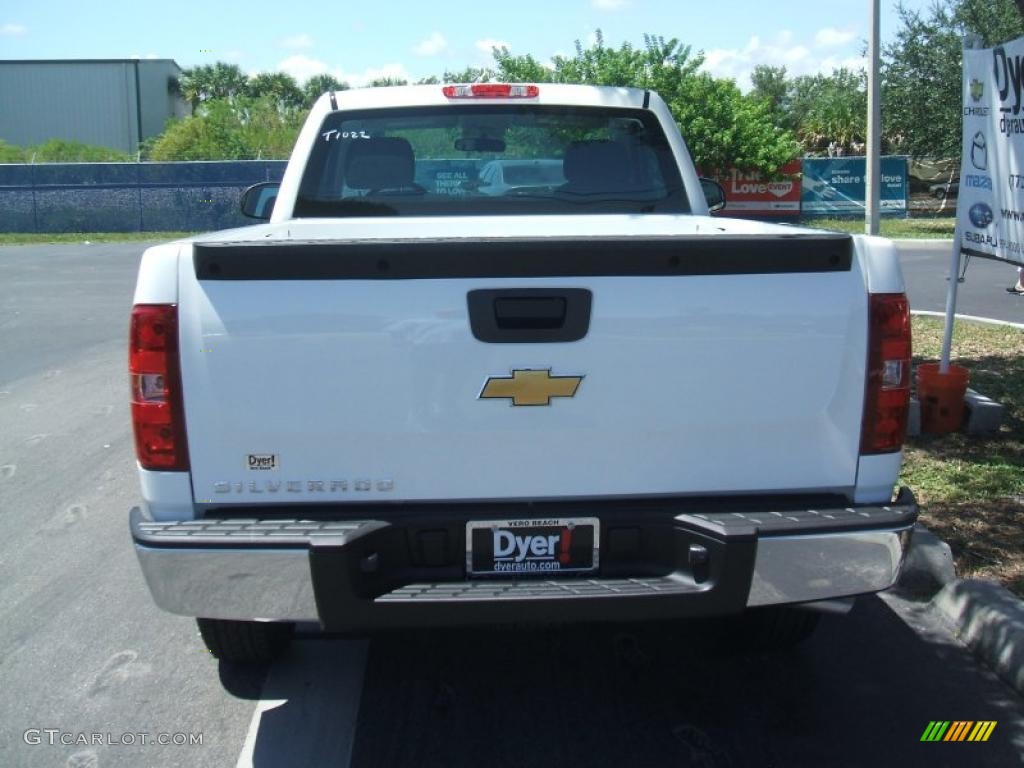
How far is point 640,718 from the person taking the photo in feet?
12.1

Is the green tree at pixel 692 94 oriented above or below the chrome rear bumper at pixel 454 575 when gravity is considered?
above

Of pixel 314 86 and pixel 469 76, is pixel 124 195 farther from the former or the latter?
pixel 314 86

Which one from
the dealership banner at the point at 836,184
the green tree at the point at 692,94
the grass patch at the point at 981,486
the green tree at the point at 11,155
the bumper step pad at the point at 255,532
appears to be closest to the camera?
the bumper step pad at the point at 255,532

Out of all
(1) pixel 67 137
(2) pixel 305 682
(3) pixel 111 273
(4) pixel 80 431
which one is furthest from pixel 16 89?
(2) pixel 305 682

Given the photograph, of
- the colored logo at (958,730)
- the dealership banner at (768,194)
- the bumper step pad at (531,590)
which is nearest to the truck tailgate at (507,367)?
the bumper step pad at (531,590)

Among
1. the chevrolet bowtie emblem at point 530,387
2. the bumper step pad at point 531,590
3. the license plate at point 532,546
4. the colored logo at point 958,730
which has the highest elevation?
the chevrolet bowtie emblem at point 530,387

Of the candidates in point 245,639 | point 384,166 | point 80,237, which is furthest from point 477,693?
point 80,237

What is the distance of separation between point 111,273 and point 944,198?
2461 cm

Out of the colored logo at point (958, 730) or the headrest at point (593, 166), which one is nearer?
the colored logo at point (958, 730)

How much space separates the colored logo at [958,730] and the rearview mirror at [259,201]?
12.9ft

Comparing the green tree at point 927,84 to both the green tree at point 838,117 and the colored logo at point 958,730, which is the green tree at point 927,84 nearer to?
the green tree at point 838,117

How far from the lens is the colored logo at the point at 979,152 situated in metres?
6.86

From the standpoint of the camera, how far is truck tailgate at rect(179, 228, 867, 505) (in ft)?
9.82

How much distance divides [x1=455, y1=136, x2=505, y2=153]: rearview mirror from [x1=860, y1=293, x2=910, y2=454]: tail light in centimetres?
259
